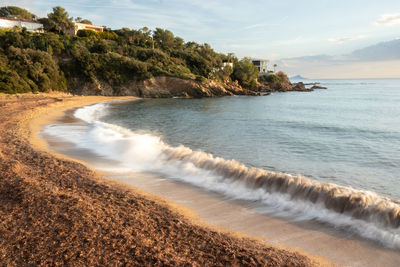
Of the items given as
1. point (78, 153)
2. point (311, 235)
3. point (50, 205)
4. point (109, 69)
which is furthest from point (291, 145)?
point (109, 69)

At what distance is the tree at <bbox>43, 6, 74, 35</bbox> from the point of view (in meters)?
69.2

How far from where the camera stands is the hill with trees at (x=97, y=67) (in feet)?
140

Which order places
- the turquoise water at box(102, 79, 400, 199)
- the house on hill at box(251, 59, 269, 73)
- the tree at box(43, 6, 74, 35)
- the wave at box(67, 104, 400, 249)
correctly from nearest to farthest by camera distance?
the wave at box(67, 104, 400, 249), the turquoise water at box(102, 79, 400, 199), the tree at box(43, 6, 74, 35), the house on hill at box(251, 59, 269, 73)

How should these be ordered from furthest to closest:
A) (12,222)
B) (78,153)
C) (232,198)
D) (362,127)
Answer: (362,127) → (78,153) → (232,198) → (12,222)

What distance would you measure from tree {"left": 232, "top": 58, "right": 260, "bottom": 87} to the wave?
6931 centimetres

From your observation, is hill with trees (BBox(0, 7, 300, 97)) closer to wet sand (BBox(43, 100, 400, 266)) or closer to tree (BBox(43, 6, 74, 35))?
tree (BBox(43, 6, 74, 35))

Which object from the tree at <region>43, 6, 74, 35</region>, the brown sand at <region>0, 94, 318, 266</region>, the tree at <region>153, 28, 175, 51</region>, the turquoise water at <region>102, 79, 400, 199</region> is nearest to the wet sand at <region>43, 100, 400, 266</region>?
the brown sand at <region>0, 94, 318, 266</region>

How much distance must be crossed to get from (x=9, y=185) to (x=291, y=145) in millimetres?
13891

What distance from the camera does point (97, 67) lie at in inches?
2084

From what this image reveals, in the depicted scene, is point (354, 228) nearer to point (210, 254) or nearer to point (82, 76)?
point (210, 254)

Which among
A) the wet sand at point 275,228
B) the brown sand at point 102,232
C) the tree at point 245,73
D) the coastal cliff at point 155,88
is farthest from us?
the tree at point 245,73

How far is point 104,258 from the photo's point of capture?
4.11 meters

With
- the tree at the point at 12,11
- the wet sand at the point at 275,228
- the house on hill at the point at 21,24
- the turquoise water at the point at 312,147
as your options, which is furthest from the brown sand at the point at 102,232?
the tree at the point at 12,11

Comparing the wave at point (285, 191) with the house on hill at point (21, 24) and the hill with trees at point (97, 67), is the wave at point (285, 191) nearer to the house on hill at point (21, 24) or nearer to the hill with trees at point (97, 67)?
the hill with trees at point (97, 67)
